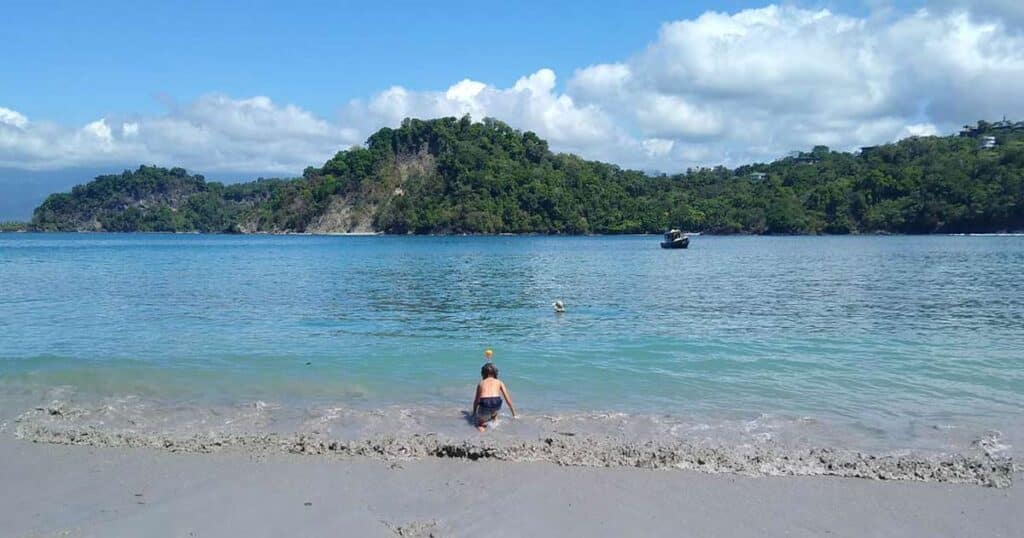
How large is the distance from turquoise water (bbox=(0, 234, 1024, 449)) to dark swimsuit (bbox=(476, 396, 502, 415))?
127cm

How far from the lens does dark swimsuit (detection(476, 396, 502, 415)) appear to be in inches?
476

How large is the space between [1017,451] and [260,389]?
Result: 44.4ft

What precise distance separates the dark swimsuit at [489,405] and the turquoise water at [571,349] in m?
1.27

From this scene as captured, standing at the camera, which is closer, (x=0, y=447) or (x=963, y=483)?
(x=963, y=483)

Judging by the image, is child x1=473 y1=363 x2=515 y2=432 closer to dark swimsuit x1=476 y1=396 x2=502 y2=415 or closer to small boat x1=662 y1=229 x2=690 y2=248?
dark swimsuit x1=476 y1=396 x2=502 y2=415

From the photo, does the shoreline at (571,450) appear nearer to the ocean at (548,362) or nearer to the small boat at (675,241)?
the ocean at (548,362)

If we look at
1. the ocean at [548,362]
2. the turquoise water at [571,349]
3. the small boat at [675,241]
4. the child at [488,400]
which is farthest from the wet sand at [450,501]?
the small boat at [675,241]

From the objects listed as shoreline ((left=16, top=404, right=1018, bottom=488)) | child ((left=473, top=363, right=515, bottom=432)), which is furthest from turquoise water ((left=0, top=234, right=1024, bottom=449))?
child ((left=473, top=363, right=515, bottom=432))

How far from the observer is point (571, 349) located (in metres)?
19.8

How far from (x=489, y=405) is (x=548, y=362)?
599cm

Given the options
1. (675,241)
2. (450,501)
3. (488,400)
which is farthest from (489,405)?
(675,241)

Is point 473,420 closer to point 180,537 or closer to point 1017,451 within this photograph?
point 180,537

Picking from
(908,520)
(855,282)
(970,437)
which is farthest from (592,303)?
(908,520)

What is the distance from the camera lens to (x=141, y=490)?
925 centimetres
